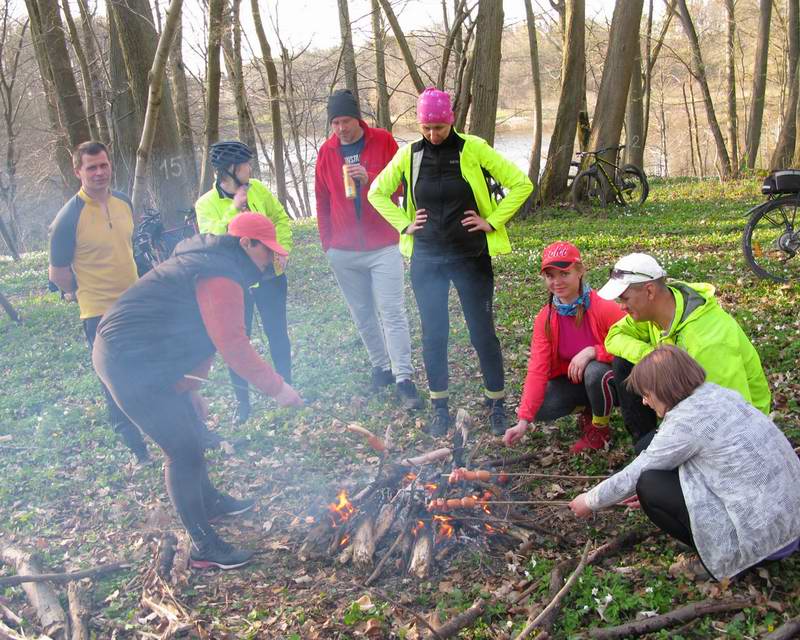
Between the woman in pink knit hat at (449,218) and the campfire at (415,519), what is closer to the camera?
the campfire at (415,519)

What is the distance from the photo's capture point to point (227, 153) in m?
4.80

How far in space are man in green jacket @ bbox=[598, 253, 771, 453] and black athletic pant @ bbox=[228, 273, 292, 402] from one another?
2786 mm

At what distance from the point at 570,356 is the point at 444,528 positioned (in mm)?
1464

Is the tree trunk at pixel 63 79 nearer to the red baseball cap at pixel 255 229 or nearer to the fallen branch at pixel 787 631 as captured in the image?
the red baseball cap at pixel 255 229

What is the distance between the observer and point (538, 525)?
3590mm

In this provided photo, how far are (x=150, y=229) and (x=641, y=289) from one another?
15.8ft

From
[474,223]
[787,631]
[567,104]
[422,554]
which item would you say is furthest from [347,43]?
[787,631]

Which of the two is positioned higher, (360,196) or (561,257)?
(360,196)

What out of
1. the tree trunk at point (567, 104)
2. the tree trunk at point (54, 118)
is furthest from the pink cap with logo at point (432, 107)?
the tree trunk at point (54, 118)

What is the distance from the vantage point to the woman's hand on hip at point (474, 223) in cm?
442

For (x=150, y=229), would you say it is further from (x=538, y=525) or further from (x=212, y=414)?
(x=538, y=525)

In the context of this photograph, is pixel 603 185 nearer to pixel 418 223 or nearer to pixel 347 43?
pixel 347 43

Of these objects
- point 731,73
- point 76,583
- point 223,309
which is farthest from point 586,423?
point 731,73

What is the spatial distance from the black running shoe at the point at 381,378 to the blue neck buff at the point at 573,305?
204 centimetres
